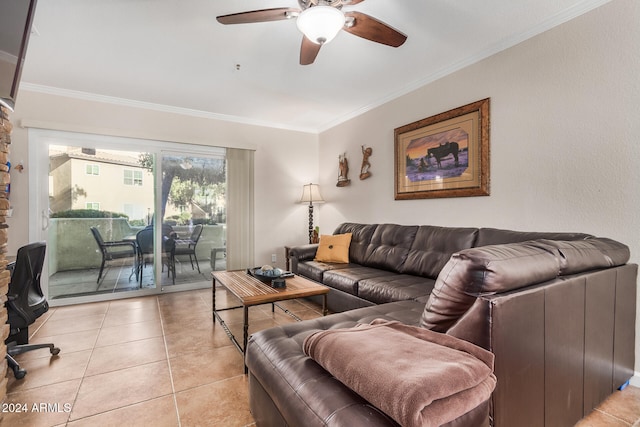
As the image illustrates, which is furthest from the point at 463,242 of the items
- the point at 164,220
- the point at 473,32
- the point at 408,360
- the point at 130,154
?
the point at 130,154

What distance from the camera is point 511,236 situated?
2273 mm

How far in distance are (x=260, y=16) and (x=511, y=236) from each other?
2342 millimetres

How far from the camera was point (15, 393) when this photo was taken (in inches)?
69.5

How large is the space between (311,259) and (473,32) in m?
2.85

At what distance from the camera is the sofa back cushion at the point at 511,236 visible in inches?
78.6

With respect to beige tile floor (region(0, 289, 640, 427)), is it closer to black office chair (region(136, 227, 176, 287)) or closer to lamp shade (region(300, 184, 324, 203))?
black office chair (region(136, 227, 176, 287))

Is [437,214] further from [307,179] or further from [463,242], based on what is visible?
[307,179]

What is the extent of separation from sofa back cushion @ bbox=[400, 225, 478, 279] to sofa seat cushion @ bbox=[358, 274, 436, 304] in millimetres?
105

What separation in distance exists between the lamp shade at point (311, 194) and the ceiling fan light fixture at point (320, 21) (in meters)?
3.00

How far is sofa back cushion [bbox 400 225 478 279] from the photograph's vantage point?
262 cm

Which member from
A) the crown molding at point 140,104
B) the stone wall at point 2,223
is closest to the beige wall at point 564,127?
the crown molding at point 140,104

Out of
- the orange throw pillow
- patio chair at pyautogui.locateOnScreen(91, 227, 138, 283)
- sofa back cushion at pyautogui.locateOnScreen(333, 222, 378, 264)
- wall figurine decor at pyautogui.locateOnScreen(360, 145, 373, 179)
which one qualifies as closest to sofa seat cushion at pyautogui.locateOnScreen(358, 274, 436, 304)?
sofa back cushion at pyautogui.locateOnScreen(333, 222, 378, 264)

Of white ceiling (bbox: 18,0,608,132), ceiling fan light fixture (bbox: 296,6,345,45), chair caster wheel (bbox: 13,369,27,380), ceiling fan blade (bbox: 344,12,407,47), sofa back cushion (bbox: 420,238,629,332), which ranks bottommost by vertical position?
chair caster wheel (bbox: 13,369,27,380)

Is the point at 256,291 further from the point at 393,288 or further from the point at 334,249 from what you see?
the point at 334,249
